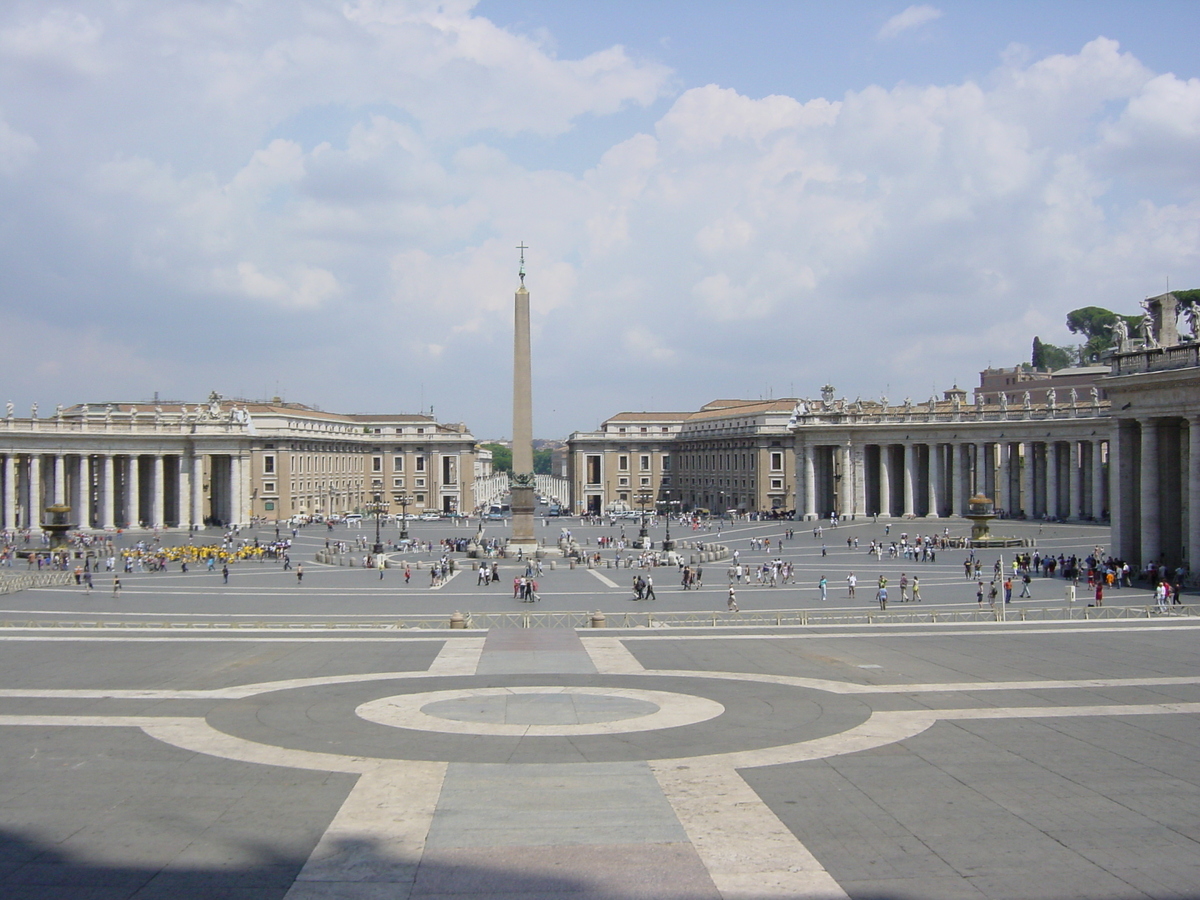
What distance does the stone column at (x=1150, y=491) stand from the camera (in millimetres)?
41969

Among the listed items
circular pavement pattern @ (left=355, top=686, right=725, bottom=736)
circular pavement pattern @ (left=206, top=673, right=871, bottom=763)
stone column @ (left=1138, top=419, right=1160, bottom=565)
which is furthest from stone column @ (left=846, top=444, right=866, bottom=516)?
circular pavement pattern @ (left=355, top=686, right=725, bottom=736)

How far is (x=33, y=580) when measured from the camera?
45.5 metres

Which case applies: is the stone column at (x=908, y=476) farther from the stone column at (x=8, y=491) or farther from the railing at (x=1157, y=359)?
the stone column at (x=8, y=491)

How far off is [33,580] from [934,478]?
222 ft

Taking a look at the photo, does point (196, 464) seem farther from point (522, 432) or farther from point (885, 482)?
point (885, 482)

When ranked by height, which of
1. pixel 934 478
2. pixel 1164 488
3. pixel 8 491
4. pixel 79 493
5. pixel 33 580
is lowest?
pixel 33 580

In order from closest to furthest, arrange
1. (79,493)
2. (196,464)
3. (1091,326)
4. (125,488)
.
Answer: (79,493) < (125,488) < (196,464) < (1091,326)

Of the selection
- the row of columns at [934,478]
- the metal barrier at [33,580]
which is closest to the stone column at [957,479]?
the row of columns at [934,478]

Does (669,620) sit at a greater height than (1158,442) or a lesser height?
lesser

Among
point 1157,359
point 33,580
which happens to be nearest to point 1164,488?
point 1157,359

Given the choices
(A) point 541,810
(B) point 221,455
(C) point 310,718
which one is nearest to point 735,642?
(C) point 310,718

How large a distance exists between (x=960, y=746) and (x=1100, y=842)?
446 centimetres

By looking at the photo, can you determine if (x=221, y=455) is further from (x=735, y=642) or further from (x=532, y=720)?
(x=532, y=720)

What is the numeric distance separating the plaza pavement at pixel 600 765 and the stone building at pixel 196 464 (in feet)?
201
